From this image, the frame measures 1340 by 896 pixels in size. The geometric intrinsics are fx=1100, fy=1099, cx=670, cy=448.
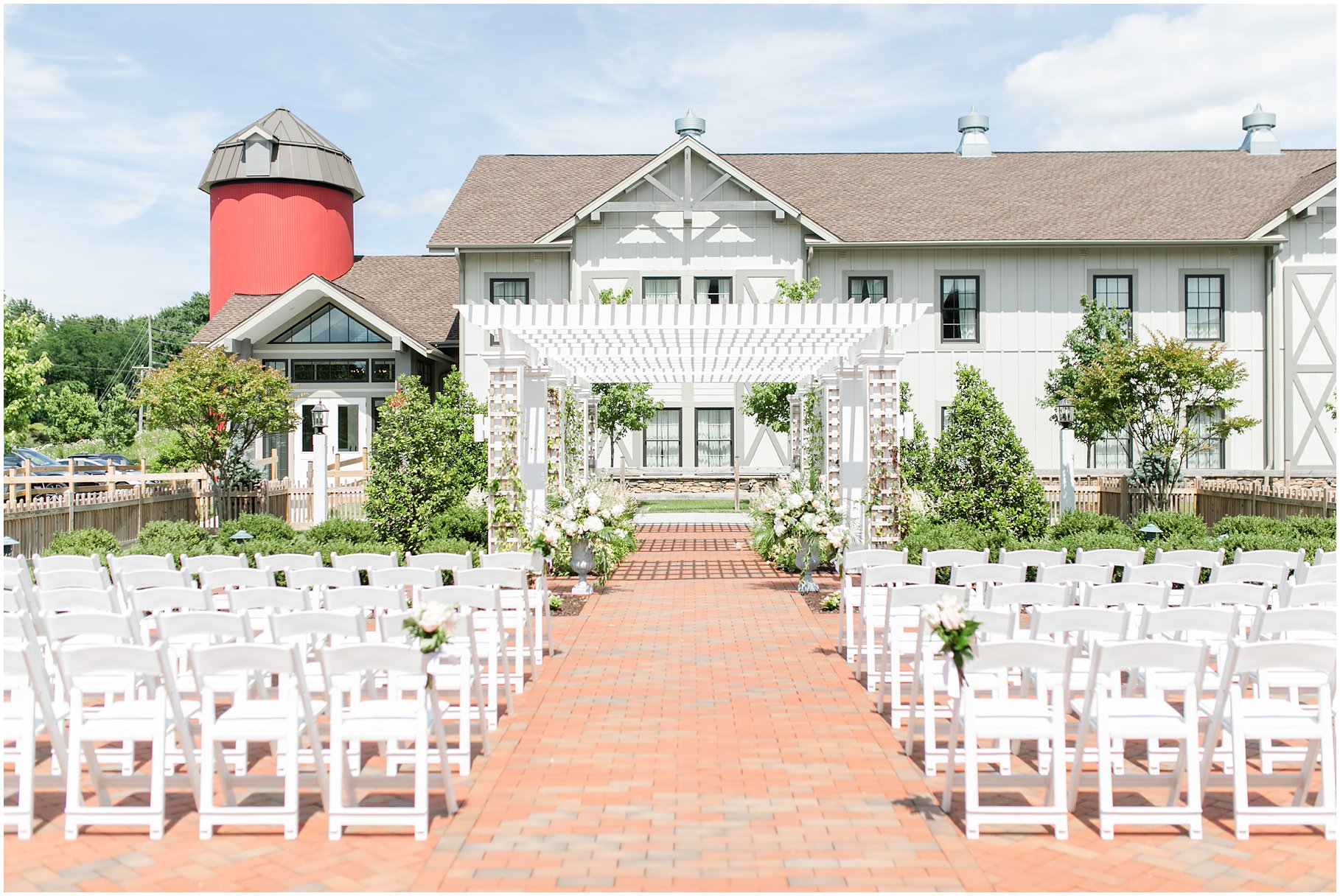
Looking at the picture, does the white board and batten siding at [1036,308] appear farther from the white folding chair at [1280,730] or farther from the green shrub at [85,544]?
the white folding chair at [1280,730]

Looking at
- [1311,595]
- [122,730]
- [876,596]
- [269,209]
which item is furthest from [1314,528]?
[269,209]

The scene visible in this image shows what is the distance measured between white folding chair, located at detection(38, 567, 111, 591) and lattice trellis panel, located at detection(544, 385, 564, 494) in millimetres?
8121

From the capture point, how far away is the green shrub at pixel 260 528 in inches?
592

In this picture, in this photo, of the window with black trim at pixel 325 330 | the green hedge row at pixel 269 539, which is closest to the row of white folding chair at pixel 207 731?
the green hedge row at pixel 269 539

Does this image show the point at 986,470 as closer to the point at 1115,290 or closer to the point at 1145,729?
the point at 1145,729

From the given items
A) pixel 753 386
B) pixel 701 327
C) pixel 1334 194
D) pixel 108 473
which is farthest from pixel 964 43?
pixel 1334 194

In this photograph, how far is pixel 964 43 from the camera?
44.2ft

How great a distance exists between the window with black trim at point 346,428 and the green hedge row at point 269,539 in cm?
1327

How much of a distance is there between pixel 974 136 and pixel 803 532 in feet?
72.7

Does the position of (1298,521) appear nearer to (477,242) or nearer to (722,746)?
(722,746)

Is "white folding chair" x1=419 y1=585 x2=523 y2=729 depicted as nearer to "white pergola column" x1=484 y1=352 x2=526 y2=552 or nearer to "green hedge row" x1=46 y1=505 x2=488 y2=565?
"green hedge row" x1=46 y1=505 x2=488 y2=565

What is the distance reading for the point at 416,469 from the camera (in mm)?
16844

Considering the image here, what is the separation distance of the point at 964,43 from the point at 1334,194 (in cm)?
1821

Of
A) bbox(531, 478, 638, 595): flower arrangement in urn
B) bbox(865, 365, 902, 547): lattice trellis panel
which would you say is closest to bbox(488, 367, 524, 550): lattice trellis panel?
bbox(531, 478, 638, 595): flower arrangement in urn
